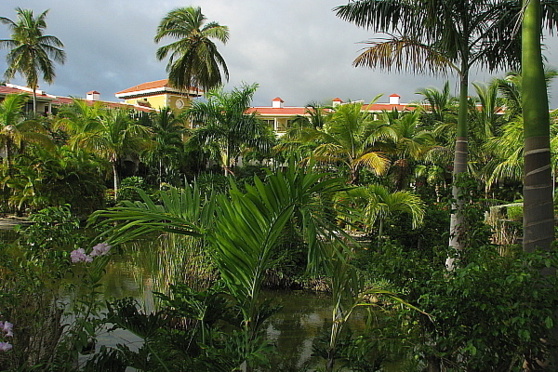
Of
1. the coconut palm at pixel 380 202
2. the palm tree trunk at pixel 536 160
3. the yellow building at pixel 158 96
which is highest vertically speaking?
the yellow building at pixel 158 96

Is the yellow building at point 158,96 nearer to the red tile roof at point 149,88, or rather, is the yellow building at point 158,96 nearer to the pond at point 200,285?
the red tile roof at point 149,88

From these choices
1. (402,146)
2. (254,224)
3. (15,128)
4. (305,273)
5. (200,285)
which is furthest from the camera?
(15,128)

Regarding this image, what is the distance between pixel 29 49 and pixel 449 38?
33.4 m

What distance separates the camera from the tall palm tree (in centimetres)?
685

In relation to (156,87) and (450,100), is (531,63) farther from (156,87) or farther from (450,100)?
(156,87)

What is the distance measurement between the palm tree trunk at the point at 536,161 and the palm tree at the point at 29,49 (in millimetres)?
34022

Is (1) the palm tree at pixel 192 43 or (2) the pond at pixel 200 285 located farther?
(1) the palm tree at pixel 192 43

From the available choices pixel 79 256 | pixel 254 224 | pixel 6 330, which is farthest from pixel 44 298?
pixel 254 224

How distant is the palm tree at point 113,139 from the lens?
21.3 m

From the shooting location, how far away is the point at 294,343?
20.2 ft

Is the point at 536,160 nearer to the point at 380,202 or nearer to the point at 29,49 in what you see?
the point at 380,202

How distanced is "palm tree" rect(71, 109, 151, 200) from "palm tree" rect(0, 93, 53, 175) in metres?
2.40

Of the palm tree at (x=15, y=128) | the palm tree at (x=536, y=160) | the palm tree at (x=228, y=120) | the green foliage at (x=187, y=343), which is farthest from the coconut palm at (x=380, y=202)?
the palm tree at (x=15, y=128)

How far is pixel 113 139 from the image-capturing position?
71.0 feet
